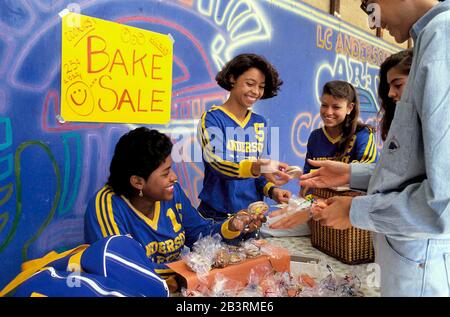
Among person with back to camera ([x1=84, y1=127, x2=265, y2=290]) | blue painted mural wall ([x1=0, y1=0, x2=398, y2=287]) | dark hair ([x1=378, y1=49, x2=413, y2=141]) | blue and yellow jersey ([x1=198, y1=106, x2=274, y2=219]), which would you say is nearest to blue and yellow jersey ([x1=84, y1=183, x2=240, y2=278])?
person with back to camera ([x1=84, y1=127, x2=265, y2=290])

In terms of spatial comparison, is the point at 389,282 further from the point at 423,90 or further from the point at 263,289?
the point at 423,90

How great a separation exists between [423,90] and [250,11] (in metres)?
2.45

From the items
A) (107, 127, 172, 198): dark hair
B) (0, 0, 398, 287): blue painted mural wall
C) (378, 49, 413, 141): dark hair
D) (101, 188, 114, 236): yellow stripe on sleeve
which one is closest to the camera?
(101, 188, 114, 236): yellow stripe on sleeve

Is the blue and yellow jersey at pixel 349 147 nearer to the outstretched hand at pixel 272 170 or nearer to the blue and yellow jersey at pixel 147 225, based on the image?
the outstretched hand at pixel 272 170

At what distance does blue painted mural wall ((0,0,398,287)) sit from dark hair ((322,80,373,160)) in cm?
89

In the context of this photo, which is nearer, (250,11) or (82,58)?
(82,58)

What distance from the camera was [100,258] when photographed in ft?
2.70

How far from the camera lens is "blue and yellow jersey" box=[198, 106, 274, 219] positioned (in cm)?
175

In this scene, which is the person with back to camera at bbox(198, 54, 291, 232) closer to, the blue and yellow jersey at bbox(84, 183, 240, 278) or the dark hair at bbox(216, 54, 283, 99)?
the dark hair at bbox(216, 54, 283, 99)

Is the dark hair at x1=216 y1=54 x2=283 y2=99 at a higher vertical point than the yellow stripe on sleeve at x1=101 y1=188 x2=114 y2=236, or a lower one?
higher

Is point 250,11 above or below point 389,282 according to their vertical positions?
above

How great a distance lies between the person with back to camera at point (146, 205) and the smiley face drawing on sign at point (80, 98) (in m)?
0.62

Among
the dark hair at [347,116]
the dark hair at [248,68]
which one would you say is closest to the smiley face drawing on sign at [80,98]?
the dark hair at [248,68]
